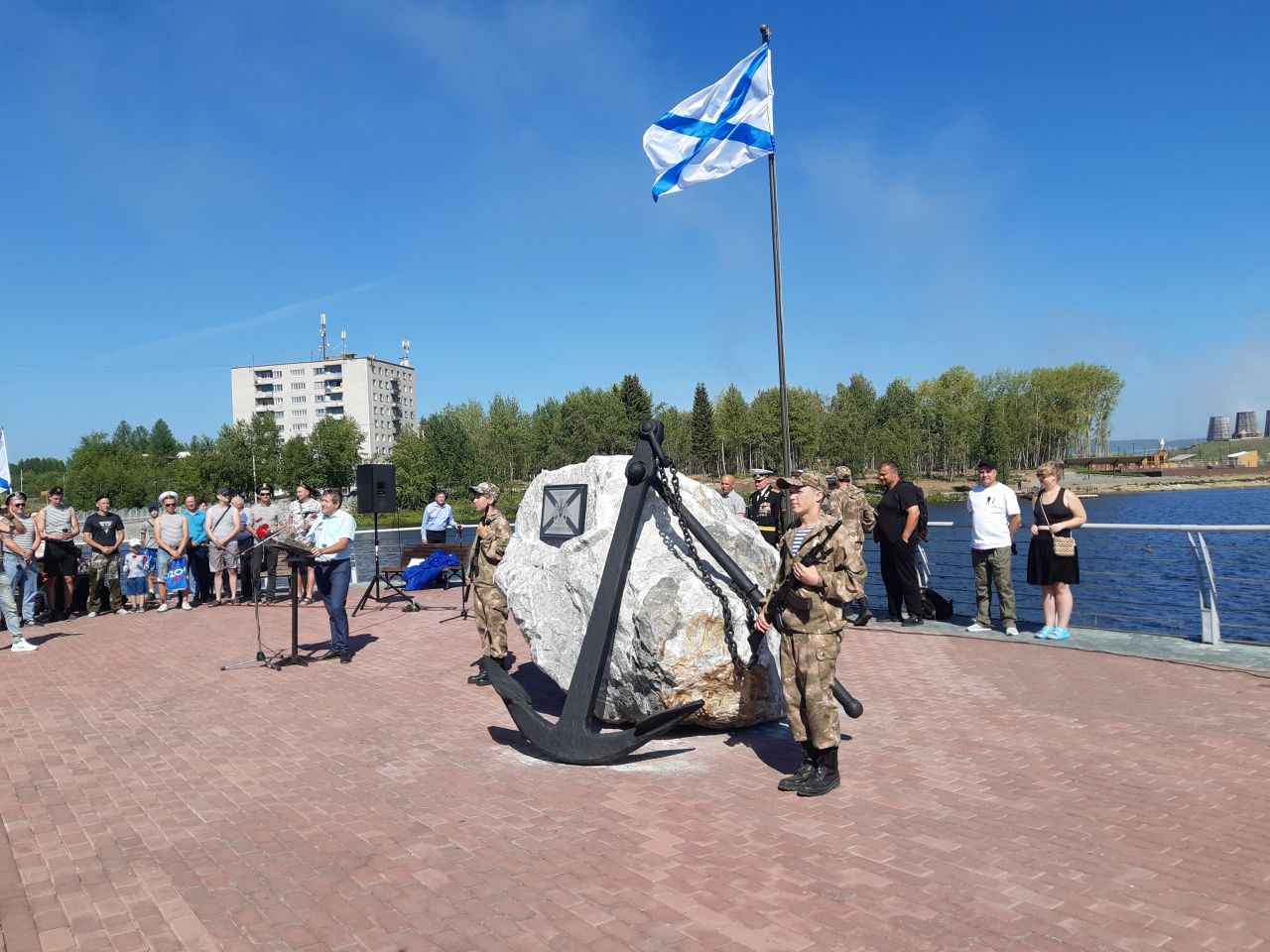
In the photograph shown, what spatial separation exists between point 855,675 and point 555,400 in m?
84.3

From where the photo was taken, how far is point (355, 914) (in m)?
3.67

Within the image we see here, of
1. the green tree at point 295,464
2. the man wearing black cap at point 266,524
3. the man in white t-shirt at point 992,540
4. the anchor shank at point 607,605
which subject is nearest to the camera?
the anchor shank at point 607,605

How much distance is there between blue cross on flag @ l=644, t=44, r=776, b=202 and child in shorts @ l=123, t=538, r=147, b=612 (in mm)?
9895

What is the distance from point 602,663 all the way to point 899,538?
5261 mm

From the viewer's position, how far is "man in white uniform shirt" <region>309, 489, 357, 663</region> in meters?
9.20

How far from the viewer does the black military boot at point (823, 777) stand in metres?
4.93

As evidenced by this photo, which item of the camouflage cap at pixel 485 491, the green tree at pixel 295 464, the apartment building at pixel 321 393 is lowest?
the camouflage cap at pixel 485 491

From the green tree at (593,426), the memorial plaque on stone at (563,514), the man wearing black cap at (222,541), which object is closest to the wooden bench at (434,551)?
the man wearing black cap at (222,541)

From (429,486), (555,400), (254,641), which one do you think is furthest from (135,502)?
(254,641)

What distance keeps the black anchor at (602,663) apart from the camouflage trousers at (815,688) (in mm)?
594

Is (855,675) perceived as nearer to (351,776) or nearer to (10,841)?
(351,776)

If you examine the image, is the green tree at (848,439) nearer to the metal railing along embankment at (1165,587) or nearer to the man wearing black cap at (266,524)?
the metal railing along embankment at (1165,587)

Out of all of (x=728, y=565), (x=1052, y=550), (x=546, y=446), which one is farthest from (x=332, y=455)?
(x=728, y=565)

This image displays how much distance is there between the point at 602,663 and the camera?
18.5 ft
